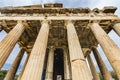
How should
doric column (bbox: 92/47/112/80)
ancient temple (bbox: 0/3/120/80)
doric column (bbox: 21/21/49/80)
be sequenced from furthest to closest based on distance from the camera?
doric column (bbox: 92/47/112/80), ancient temple (bbox: 0/3/120/80), doric column (bbox: 21/21/49/80)

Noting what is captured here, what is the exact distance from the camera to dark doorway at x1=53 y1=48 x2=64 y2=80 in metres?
23.6

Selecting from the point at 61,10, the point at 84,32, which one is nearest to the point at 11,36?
the point at 61,10

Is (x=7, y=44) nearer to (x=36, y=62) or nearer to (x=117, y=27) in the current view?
(x=36, y=62)

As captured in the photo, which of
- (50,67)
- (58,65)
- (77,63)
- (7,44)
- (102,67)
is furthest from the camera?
(58,65)

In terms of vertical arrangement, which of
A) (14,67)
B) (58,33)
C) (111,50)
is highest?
(58,33)

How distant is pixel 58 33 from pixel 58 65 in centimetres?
573

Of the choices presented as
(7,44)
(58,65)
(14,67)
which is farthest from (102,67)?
(7,44)

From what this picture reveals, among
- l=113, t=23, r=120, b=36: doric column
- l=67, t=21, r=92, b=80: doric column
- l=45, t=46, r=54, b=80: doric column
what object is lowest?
l=67, t=21, r=92, b=80: doric column

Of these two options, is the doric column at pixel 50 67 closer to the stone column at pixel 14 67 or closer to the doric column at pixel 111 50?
the stone column at pixel 14 67

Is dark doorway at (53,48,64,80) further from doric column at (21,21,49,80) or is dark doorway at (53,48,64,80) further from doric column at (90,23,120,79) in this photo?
doric column at (90,23,120,79)

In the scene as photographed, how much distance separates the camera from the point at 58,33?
21953mm

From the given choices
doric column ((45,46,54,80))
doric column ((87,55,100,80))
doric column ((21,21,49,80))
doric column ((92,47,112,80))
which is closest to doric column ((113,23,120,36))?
doric column ((92,47,112,80))

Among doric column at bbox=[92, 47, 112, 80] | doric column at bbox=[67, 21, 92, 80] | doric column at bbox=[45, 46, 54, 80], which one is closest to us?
doric column at bbox=[67, 21, 92, 80]

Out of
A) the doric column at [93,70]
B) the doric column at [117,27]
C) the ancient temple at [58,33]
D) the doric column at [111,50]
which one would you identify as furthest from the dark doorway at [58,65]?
the doric column at [111,50]
